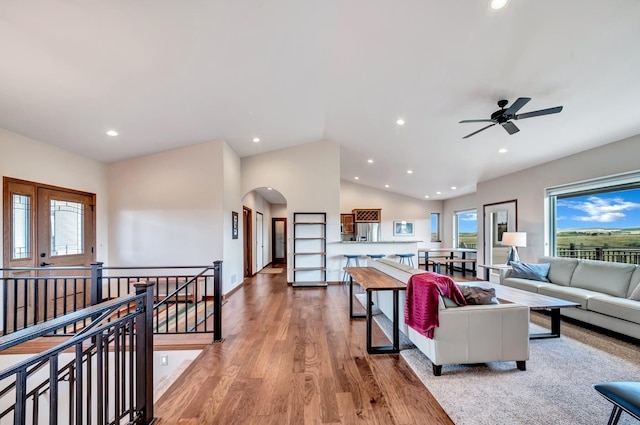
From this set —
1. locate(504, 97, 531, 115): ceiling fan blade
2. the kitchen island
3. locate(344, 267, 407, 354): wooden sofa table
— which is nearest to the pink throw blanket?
locate(344, 267, 407, 354): wooden sofa table

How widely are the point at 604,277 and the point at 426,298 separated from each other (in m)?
3.34

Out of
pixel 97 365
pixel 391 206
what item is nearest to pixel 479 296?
pixel 97 365

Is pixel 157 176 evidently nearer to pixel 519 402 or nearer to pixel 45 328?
pixel 45 328

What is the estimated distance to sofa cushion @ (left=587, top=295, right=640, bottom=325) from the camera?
10.6 feet

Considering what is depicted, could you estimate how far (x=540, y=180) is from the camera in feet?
19.7

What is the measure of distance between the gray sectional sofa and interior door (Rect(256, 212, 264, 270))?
21.5 ft

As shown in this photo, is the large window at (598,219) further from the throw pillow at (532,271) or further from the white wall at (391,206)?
the white wall at (391,206)

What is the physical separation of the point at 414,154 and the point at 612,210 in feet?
11.3

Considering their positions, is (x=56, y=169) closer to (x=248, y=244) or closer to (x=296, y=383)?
(x=248, y=244)

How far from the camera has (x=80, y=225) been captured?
16.6ft

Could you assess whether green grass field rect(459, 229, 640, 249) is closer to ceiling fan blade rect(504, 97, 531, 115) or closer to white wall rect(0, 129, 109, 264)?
ceiling fan blade rect(504, 97, 531, 115)

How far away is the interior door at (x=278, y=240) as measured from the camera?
1168 centimetres

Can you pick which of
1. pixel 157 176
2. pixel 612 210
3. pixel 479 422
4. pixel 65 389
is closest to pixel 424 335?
pixel 479 422

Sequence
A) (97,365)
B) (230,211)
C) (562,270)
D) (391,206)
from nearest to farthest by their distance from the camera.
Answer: (97,365), (562,270), (230,211), (391,206)
